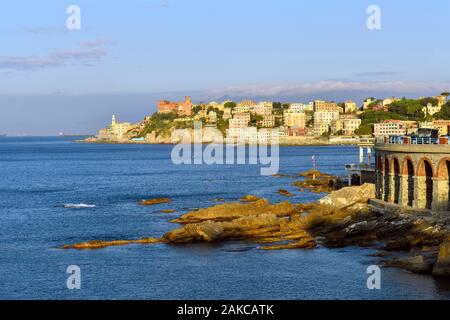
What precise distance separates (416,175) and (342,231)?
6837 mm

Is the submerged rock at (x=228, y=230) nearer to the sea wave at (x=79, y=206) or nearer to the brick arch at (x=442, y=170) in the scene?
the brick arch at (x=442, y=170)

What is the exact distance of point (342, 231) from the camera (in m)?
45.6

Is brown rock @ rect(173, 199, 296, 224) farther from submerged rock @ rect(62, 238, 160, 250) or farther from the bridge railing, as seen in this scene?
the bridge railing

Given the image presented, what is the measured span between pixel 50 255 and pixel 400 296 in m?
22.3

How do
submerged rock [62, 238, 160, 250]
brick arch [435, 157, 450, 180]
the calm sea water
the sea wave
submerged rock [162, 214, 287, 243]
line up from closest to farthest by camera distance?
1. the calm sea water
2. submerged rock [62, 238, 160, 250]
3. brick arch [435, 157, 450, 180]
4. submerged rock [162, 214, 287, 243]
5. the sea wave

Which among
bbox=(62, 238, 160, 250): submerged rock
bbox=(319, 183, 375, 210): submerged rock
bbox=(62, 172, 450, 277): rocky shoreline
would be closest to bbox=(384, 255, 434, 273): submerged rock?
bbox=(62, 172, 450, 277): rocky shoreline

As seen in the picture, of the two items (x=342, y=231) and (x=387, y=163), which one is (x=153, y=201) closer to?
(x=387, y=163)

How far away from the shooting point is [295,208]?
2344 inches

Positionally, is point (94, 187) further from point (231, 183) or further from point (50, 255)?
point (50, 255)

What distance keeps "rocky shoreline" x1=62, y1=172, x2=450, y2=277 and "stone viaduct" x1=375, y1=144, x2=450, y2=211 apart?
152cm

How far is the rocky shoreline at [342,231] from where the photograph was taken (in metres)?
38.5

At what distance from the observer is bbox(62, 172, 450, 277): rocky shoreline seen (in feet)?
126

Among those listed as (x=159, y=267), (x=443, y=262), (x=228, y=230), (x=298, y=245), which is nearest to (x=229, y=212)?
(x=228, y=230)
